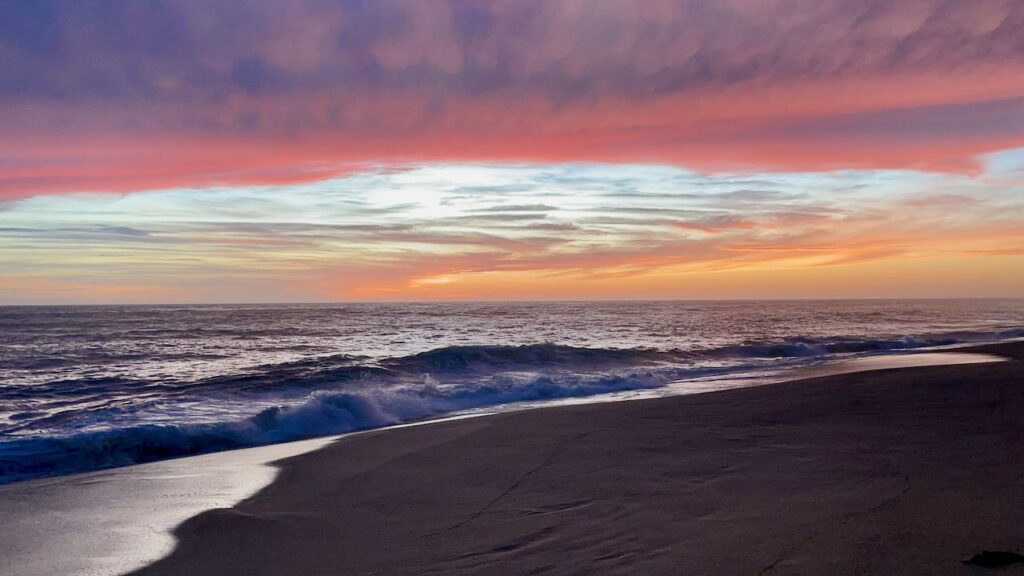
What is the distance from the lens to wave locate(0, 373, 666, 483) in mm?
9930

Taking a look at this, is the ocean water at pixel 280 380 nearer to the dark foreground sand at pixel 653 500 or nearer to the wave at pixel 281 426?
the wave at pixel 281 426

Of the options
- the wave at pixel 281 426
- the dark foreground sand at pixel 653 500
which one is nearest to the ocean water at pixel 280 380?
the wave at pixel 281 426

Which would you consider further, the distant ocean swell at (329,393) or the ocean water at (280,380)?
the ocean water at (280,380)

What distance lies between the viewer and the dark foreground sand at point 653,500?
431cm

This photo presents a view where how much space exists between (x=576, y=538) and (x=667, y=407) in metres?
7.22

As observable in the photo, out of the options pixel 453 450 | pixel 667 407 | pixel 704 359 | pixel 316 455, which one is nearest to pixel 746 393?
pixel 667 407

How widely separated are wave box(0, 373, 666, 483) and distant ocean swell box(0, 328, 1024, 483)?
19mm

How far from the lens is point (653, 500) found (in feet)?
19.0

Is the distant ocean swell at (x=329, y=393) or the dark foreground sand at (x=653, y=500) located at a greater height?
the dark foreground sand at (x=653, y=500)

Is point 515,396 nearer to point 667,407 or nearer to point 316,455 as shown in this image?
point 667,407

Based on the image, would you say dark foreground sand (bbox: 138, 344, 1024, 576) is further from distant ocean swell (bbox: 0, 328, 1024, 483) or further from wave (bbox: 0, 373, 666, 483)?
distant ocean swell (bbox: 0, 328, 1024, 483)

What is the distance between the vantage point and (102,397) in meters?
15.5

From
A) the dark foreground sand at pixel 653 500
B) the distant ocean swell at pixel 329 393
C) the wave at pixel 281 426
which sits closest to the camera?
the dark foreground sand at pixel 653 500

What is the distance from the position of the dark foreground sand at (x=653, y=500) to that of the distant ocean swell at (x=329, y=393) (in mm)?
2818
